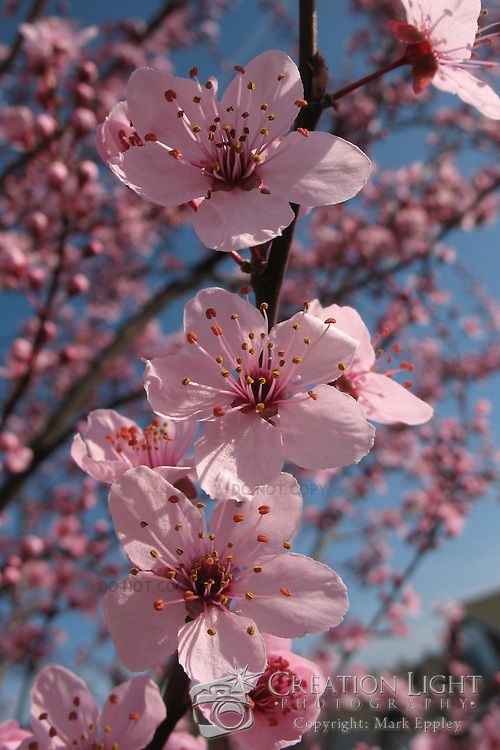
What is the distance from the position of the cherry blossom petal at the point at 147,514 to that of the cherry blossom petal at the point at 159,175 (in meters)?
0.50

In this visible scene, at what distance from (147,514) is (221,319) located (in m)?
0.39

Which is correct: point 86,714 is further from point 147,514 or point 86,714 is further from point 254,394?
point 254,394

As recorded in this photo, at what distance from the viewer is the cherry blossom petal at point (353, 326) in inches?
48.0

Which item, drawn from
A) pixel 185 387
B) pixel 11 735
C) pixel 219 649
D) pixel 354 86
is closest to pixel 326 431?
pixel 185 387

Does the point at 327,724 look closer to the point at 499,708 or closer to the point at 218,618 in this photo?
the point at 218,618

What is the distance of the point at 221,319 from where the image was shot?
3.79 feet

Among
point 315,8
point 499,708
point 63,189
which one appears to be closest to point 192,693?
point 315,8

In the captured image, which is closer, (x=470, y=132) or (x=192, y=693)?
(x=192, y=693)

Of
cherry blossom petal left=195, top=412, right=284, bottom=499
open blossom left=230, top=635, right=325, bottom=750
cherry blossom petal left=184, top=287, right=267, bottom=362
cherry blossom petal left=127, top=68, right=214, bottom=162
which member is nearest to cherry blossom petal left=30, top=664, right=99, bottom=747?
open blossom left=230, top=635, right=325, bottom=750

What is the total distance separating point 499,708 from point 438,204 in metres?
4.99

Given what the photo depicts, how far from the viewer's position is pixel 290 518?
106cm

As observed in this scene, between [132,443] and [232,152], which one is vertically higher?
[232,152]

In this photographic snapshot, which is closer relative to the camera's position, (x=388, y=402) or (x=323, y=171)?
(x=323, y=171)

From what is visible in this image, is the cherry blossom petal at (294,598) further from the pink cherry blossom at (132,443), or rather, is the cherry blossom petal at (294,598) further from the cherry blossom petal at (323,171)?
the cherry blossom petal at (323,171)
